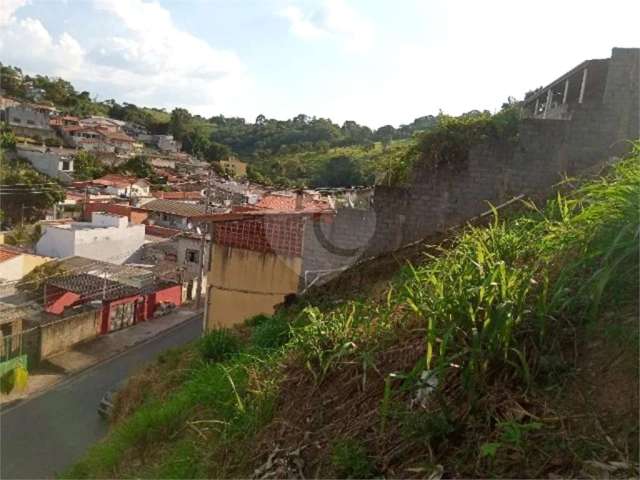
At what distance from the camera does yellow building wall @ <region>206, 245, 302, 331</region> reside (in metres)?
7.36

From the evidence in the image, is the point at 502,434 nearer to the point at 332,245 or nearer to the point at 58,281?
the point at 332,245

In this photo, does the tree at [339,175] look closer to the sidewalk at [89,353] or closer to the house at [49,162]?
the sidewalk at [89,353]

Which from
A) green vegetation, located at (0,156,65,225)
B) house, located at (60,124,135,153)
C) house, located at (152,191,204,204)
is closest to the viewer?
green vegetation, located at (0,156,65,225)

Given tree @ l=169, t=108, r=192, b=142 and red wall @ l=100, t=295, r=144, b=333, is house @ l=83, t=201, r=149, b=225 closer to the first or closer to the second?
red wall @ l=100, t=295, r=144, b=333

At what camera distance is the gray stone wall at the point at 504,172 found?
227 inches

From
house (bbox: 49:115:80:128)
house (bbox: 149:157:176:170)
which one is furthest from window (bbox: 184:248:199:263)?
house (bbox: 49:115:80:128)

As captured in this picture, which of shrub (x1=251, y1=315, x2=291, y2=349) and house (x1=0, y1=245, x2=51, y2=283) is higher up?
shrub (x1=251, y1=315, x2=291, y2=349)

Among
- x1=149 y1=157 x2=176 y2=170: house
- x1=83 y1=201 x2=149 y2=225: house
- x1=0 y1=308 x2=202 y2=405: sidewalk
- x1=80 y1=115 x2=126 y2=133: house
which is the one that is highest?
x1=80 y1=115 x2=126 y2=133: house

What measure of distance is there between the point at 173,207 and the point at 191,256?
7527 millimetres

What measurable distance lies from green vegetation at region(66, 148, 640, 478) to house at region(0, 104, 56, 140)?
170 ft

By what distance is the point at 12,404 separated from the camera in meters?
10.9

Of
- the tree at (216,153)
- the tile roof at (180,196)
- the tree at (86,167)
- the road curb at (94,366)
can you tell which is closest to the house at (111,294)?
the road curb at (94,366)

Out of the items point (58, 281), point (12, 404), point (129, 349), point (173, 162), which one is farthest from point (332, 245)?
point (173, 162)

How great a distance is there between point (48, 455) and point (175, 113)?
64295 millimetres
